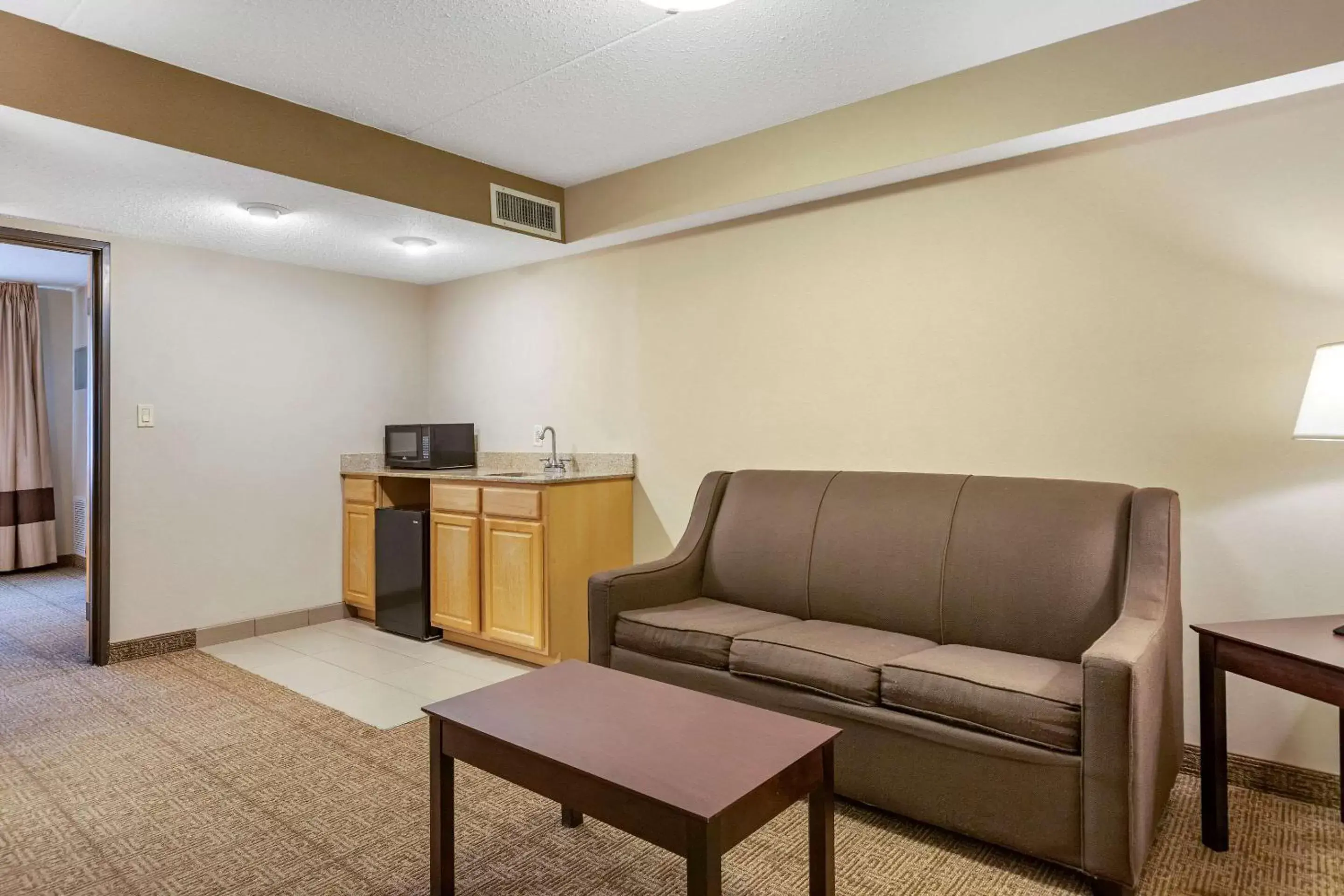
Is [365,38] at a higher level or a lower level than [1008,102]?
higher

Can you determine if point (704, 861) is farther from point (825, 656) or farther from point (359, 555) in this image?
point (359, 555)

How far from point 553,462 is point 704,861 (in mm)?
3109

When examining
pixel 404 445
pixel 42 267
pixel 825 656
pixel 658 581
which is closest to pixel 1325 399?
pixel 825 656

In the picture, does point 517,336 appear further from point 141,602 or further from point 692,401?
point 141,602

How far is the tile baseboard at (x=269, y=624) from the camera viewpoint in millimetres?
4133

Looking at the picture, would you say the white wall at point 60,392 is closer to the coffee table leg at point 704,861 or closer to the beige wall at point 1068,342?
the beige wall at point 1068,342

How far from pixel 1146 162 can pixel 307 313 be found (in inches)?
170

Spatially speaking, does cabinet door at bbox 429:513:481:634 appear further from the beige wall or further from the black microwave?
the beige wall

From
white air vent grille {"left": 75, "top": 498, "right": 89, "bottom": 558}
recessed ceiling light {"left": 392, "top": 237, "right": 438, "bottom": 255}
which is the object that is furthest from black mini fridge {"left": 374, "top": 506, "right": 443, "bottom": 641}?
white air vent grille {"left": 75, "top": 498, "right": 89, "bottom": 558}

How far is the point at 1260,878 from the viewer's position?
75.1 inches

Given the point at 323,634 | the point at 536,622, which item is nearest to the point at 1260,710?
the point at 536,622

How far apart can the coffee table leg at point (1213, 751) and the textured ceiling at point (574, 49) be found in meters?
1.92

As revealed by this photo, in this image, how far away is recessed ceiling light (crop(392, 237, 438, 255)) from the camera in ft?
12.7

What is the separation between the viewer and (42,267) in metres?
5.37
